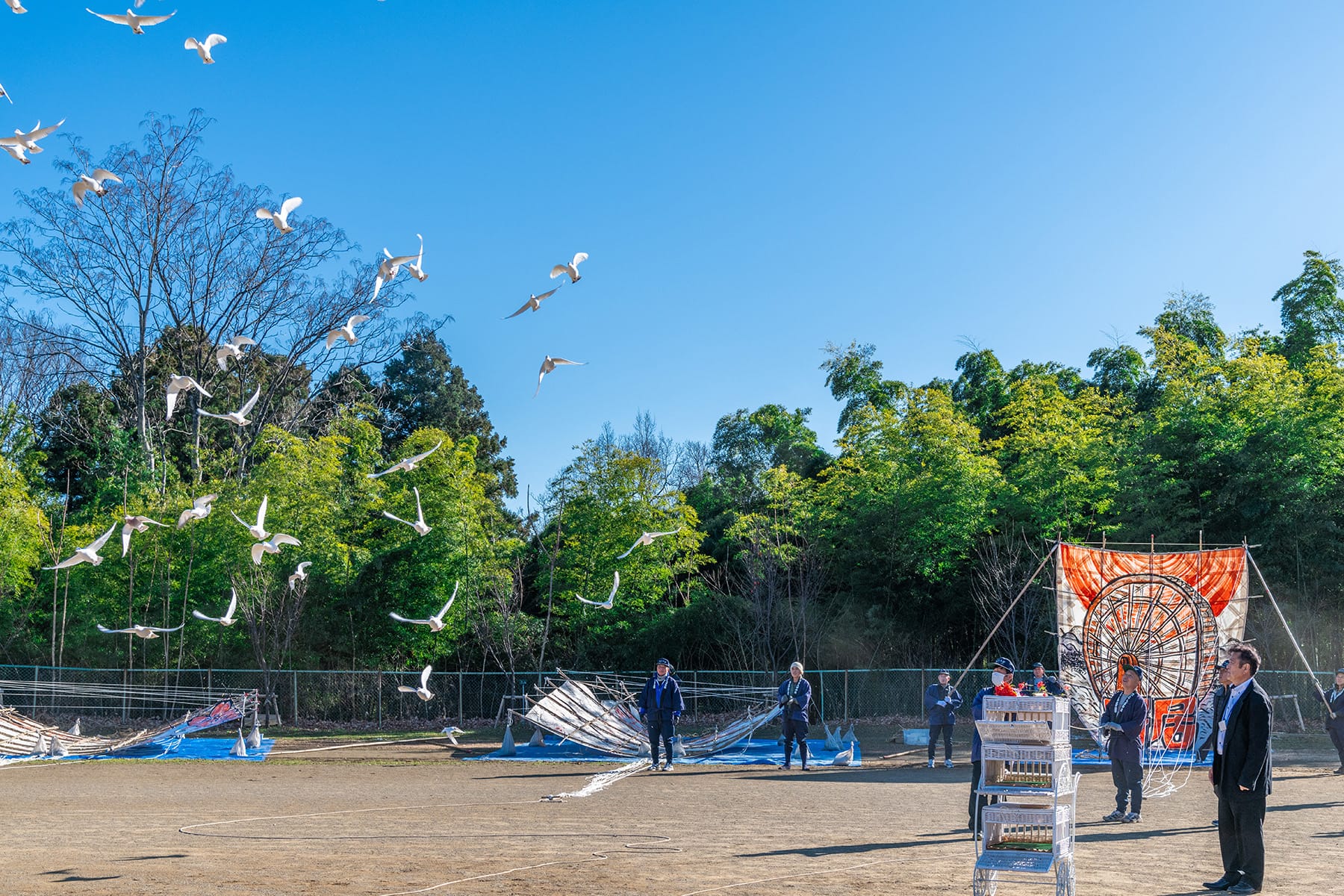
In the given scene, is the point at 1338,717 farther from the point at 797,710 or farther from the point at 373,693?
the point at 373,693

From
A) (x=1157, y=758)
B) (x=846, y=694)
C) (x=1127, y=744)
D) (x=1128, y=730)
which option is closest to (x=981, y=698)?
(x=1127, y=744)

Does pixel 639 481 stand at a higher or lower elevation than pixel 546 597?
higher

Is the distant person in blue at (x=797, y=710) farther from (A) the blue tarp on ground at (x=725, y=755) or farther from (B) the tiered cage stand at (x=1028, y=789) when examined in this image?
(B) the tiered cage stand at (x=1028, y=789)

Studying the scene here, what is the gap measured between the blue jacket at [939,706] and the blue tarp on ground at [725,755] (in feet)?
5.85

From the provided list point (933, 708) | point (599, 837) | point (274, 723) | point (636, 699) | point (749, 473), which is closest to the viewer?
point (599, 837)

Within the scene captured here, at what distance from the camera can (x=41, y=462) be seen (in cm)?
4122

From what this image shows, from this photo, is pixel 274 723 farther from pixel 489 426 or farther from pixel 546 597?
pixel 489 426

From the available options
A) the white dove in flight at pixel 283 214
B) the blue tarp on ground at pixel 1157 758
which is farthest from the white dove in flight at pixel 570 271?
the blue tarp on ground at pixel 1157 758

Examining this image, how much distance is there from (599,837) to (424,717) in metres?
19.8

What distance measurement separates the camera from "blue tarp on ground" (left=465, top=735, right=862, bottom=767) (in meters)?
18.8

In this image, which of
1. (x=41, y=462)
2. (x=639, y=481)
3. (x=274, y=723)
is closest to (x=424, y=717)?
(x=274, y=723)

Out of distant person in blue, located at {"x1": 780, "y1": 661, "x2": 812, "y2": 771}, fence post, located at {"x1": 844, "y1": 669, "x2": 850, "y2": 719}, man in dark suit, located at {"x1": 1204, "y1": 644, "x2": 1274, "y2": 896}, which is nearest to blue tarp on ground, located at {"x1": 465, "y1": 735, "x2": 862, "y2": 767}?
distant person in blue, located at {"x1": 780, "y1": 661, "x2": 812, "y2": 771}

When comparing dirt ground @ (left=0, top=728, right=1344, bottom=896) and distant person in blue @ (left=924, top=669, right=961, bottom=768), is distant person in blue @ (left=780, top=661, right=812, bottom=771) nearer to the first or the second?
dirt ground @ (left=0, top=728, right=1344, bottom=896)

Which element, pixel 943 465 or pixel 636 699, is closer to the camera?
pixel 636 699
